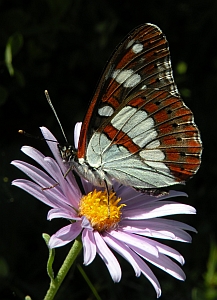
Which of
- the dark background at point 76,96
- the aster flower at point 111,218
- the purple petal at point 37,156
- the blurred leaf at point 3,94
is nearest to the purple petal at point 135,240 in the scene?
the aster flower at point 111,218

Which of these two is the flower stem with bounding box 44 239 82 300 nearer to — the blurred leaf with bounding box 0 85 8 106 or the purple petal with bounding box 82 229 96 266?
the purple petal with bounding box 82 229 96 266

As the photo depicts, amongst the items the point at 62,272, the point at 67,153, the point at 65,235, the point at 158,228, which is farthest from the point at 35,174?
the point at 158,228

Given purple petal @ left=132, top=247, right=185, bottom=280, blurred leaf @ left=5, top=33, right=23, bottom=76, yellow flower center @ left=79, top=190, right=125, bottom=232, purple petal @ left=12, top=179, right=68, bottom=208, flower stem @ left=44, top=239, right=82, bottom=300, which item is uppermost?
blurred leaf @ left=5, top=33, right=23, bottom=76

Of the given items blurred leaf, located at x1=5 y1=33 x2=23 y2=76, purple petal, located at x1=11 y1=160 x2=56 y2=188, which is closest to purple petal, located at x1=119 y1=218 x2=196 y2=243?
purple petal, located at x1=11 y1=160 x2=56 y2=188

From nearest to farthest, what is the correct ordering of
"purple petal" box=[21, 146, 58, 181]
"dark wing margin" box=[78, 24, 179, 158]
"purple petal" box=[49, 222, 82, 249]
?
"purple petal" box=[49, 222, 82, 249] < "purple petal" box=[21, 146, 58, 181] < "dark wing margin" box=[78, 24, 179, 158]

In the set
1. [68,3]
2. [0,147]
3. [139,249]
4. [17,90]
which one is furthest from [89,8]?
[139,249]

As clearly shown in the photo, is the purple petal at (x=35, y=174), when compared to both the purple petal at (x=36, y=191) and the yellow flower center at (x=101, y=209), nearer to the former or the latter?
the purple petal at (x=36, y=191)
